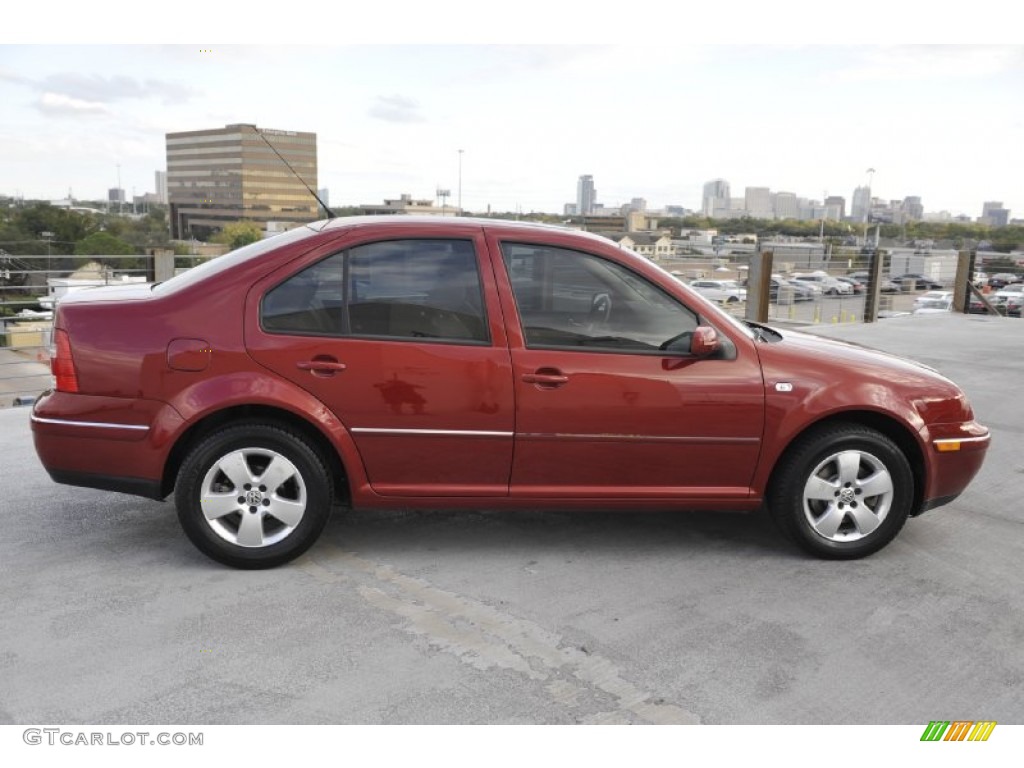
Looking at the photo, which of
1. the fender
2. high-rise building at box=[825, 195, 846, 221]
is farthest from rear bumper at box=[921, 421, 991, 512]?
high-rise building at box=[825, 195, 846, 221]

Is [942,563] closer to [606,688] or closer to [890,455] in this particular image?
[890,455]

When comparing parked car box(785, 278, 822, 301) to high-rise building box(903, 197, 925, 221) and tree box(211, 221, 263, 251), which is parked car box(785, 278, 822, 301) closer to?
tree box(211, 221, 263, 251)

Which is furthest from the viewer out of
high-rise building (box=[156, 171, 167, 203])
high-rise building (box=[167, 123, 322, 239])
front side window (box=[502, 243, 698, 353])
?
high-rise building (box=[156, 171, 167, 203])

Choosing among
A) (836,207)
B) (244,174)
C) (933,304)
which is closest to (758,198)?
(836,207)

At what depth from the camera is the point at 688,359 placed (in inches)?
157

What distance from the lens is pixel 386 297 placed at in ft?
12.9

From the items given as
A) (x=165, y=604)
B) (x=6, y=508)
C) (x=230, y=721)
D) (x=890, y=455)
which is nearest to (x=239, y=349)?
(x=165, y=604)

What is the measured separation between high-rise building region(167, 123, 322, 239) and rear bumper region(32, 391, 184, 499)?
5.25 ft

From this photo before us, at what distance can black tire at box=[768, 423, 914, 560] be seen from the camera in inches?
162

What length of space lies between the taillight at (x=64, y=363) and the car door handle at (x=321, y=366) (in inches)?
38.8

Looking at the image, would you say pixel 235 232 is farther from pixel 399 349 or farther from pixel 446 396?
pixel 446 396

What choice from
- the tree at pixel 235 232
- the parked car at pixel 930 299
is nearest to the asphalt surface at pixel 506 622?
the tree at pixel 235 232
